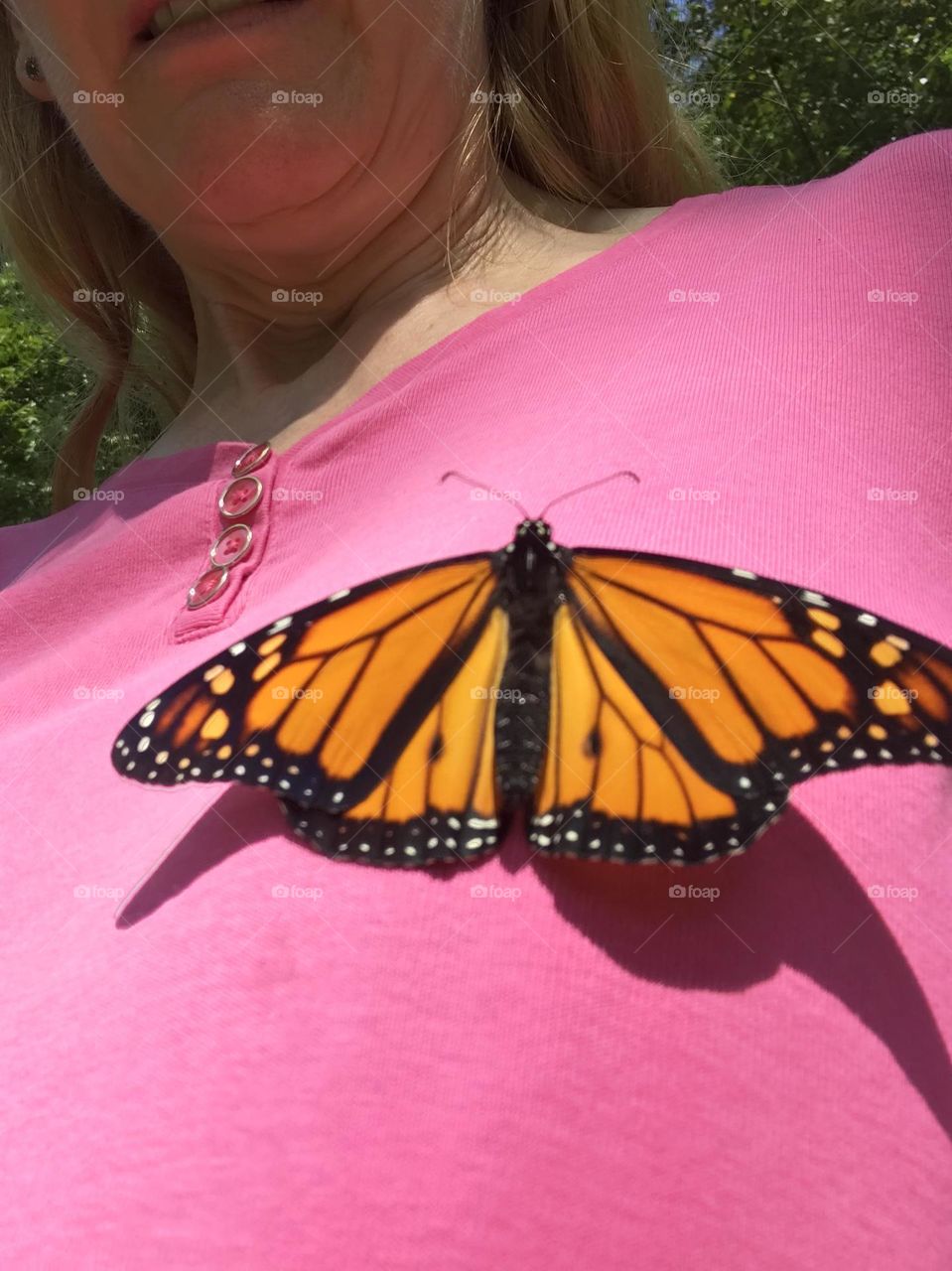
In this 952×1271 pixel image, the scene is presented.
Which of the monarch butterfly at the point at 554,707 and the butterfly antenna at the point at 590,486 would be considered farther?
the butterfly antenna at the point at 590,486

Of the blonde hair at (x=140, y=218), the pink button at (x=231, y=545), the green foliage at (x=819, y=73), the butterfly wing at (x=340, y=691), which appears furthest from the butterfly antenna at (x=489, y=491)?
the green foliage at (x=819, y=73)

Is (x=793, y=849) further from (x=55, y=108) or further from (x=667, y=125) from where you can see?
(x=55, y=108)

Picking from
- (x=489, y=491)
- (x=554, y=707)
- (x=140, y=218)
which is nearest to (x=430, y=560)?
(x=489, y=491)

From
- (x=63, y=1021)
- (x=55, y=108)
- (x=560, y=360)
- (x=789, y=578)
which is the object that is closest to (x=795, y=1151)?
(x=789, y=578)

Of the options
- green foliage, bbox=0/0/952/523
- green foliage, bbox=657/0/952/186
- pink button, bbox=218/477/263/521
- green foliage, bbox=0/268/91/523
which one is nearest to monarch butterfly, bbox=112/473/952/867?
pink button, bbox=218/477/263/521

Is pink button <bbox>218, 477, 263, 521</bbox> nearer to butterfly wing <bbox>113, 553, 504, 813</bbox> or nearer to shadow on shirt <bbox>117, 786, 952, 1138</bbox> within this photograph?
butterfly wing <bbox>113, 553, 504, 813</bbox>

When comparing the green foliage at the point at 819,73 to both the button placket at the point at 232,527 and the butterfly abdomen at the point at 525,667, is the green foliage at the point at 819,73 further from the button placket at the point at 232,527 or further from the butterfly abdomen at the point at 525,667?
the butterfly abdomen at the point at 525,667
